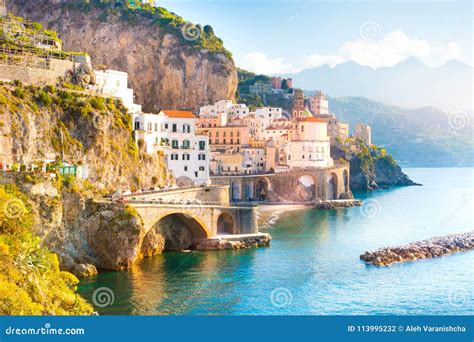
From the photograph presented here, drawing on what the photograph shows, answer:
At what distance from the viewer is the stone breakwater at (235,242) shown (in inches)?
1822

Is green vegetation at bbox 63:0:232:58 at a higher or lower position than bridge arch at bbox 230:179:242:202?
higher

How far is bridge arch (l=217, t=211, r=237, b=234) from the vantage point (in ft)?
161

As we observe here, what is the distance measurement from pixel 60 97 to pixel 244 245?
17.3 meters

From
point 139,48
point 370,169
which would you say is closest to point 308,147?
point 139,48

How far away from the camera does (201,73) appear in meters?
96.8

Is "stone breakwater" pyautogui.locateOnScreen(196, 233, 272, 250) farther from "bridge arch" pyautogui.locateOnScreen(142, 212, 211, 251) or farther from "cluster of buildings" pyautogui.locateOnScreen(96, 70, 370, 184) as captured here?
"cluster of buildings" pyautogui.locateOnScreen(96, 70, 370, 184)

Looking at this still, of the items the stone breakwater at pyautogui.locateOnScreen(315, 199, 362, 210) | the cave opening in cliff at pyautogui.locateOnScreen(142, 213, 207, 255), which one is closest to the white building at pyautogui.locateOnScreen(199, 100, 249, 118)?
the stone breakwater at pyautogui.locateOnScreen(315, 199, 362, 210)

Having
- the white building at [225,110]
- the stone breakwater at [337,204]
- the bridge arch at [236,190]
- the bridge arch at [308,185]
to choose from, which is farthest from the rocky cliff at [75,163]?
the white building at [225,110]

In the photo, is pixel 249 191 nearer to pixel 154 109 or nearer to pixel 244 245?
pixel 154 109

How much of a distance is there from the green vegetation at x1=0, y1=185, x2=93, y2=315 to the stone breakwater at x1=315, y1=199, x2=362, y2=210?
56630 millimetres

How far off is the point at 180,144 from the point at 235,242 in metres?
16.1

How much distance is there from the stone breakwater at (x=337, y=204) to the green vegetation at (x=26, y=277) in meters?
56.6

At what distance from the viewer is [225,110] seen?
94250 millimetres
